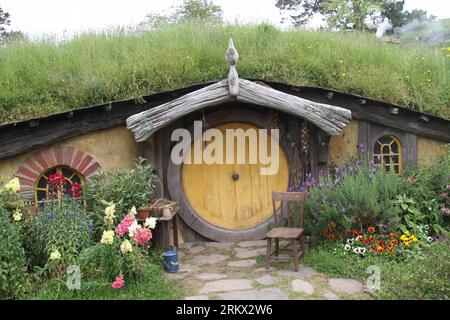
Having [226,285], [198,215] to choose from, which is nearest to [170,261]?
[226,285]

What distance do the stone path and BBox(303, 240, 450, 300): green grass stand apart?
15cm

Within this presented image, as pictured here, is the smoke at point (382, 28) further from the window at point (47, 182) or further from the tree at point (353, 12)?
the window at point (47, 182)

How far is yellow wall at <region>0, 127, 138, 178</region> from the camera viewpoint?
6527 millimetres

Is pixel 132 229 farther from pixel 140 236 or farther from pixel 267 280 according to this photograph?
pixel 267 280

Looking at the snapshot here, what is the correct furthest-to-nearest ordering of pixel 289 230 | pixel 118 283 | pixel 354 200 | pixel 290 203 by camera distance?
pixel 290 203, pixel 354 200, pixel 289 230, pixel 118 283

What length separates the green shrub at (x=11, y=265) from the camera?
4516mm

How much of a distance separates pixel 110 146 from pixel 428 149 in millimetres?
5088

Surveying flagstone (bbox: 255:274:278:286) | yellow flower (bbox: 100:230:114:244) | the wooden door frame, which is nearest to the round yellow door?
the wooden door frame

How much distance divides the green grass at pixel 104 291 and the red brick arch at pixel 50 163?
1.98 m

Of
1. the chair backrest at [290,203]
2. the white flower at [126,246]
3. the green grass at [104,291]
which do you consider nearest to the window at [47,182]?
the green grass at [104,291]

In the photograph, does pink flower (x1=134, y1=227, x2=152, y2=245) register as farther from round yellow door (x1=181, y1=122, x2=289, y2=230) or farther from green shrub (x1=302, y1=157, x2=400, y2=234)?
green shrub (x1=302, y1=157, x2=400, y2=234)

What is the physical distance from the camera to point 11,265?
4559mm

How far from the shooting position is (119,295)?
182 inches
